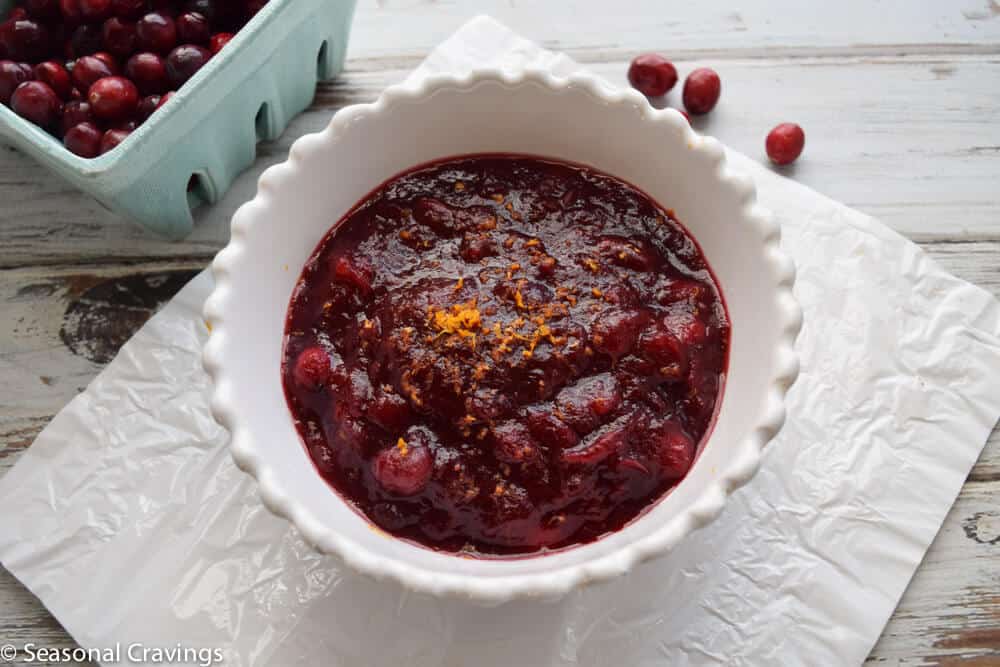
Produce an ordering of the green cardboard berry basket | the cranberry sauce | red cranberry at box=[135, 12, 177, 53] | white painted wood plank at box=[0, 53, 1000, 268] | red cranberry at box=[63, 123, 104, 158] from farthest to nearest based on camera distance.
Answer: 1. white painted wood plank at box=[0, 53, 1000, 268]
2. red cranberry at box=[135, 12, 177, 53]
3. red cranberry at box=[63, 123, 104, 158]
4. the green cardboard berry basket
5. the cranberry sauce

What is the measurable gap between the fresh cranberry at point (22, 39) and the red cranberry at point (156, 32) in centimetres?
26

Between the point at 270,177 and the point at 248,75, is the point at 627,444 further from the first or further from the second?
the point at 248,75

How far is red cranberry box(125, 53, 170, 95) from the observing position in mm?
2229

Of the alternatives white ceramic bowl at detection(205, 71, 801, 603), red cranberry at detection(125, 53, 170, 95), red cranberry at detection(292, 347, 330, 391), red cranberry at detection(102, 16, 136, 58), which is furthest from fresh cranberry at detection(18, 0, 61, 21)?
red cranberry at detection(292, 347, 330, 391)

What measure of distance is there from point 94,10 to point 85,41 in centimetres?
8

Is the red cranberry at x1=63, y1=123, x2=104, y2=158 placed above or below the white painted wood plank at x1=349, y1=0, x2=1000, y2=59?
below

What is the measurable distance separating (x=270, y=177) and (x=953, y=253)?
1769 mm

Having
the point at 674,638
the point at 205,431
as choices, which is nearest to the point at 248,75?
the point at 205,431

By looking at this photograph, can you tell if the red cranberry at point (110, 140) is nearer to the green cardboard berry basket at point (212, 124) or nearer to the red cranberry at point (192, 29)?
the green cardboard berry basket at point (212, 124)

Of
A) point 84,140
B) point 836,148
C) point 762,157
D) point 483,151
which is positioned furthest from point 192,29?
point 836,148

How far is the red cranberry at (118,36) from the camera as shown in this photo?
2.26 m

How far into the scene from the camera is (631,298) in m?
1.87

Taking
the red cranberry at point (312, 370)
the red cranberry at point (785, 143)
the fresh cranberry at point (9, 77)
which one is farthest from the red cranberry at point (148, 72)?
the red cranberry at point (785, 143)

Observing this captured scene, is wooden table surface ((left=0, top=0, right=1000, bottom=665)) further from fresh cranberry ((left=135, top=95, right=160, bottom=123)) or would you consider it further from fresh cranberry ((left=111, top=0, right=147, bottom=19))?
fresh cranberry ((left=111, top=0, right=147, bottom=19))
